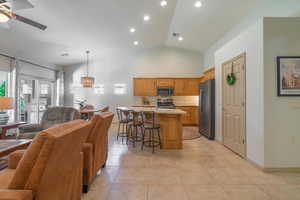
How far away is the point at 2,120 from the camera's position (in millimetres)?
3391

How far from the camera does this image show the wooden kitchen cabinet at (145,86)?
741 cm

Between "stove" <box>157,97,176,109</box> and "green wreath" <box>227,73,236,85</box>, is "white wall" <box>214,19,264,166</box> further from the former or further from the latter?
"stove" <box>157,97,176,109</box>

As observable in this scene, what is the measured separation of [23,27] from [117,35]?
2587 millimetres

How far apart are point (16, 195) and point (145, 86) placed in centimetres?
662

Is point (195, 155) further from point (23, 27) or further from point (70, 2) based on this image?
point (23, 27)

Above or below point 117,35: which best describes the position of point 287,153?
below

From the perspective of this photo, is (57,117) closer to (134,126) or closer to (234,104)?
(134,126)

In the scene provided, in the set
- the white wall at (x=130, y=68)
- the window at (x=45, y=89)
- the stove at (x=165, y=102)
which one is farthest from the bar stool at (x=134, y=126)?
the window at (x=45, y=89)

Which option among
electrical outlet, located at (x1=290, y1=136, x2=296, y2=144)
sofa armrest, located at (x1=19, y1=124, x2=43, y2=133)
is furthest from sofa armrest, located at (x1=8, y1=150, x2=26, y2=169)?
electrical outlet, located at (x1=290, y1=136, x2=296, y2=144)

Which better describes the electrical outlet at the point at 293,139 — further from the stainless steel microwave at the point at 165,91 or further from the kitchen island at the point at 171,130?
the stainless steel microwave at the point at 165,91

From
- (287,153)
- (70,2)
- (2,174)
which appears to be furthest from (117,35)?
(287,153)

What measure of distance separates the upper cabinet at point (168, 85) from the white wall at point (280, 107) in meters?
4.60

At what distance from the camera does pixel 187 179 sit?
8.16 ft

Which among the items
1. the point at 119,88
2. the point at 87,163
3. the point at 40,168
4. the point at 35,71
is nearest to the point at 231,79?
the point at 87,163
